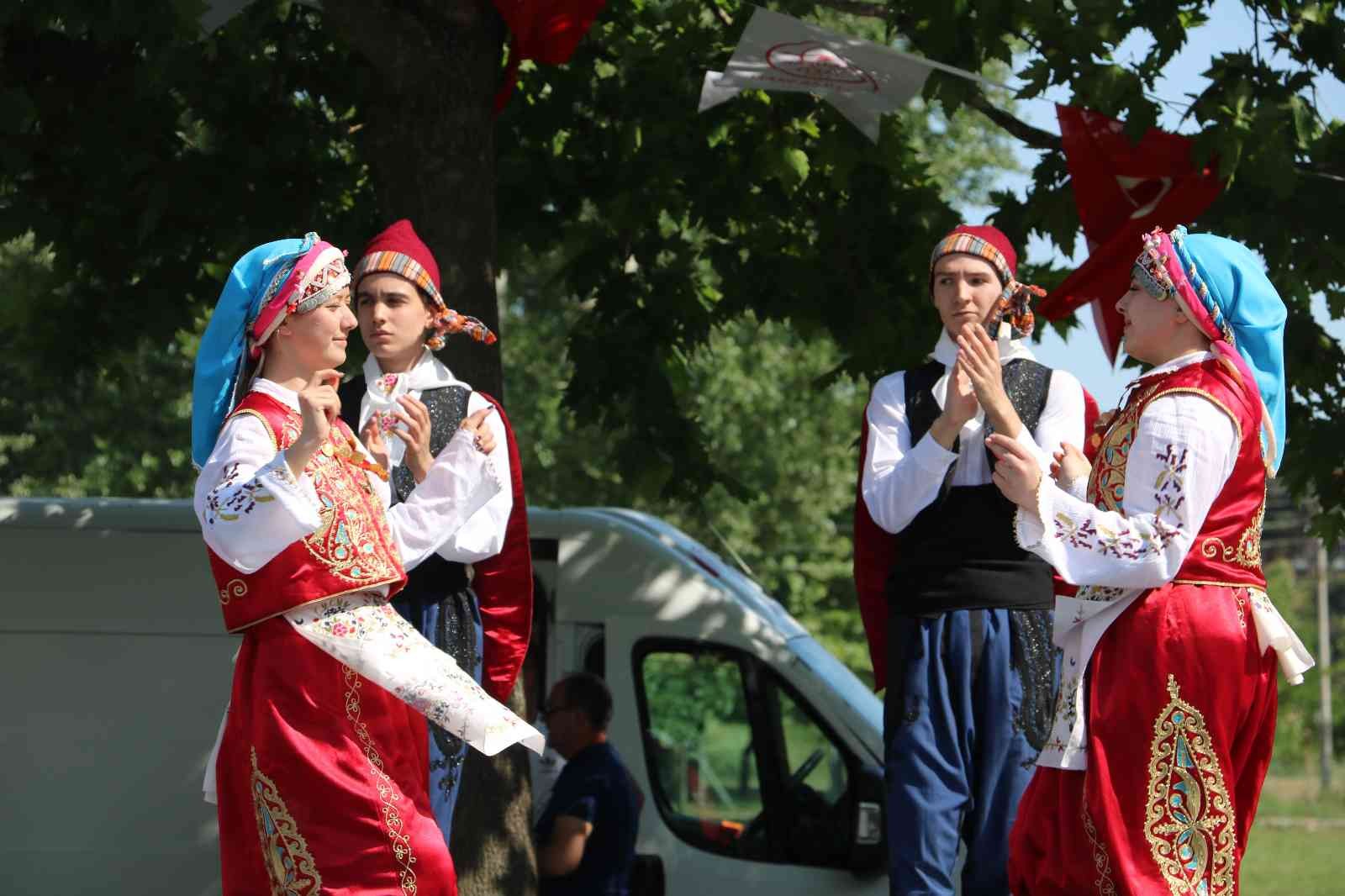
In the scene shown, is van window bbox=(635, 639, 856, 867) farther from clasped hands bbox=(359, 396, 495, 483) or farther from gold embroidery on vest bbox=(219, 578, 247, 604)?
gold embroidery on vest bbox=(219, 578, 247, 604)

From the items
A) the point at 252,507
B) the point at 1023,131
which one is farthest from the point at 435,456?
the point at 1023,131

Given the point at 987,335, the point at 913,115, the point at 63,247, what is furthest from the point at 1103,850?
the point at 913,115

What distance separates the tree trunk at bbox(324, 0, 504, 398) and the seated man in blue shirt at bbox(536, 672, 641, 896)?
1.42 meters

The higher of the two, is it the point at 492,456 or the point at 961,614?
the point at 492,456

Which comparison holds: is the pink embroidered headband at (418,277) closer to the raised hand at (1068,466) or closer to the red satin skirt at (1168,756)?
the raised hand at (1068,466)

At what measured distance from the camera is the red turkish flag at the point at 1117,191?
686cm

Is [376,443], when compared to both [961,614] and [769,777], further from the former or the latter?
[769,777]

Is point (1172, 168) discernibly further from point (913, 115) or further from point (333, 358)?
point (913, 115)

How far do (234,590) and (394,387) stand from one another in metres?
1.14

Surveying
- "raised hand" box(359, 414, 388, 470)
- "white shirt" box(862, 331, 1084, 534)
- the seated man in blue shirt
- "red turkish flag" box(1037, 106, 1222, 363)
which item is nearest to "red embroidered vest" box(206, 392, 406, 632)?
"raised hand" box(359, 414, 388, 470)

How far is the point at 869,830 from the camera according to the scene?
7098 mm

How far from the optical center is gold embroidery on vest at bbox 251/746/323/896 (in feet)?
13.2

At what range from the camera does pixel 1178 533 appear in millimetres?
3867

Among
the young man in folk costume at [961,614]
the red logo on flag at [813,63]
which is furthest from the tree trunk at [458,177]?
the young man in folk costume at [961,614]
